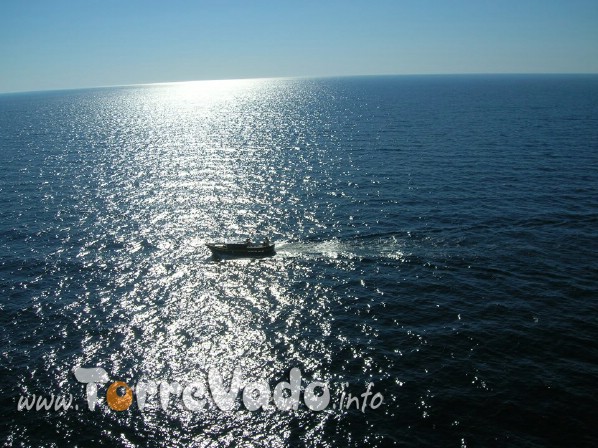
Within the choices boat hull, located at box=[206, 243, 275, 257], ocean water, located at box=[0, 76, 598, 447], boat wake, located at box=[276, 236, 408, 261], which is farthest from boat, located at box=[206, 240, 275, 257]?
boat wake, located at box=[276, 236, 408, 261]

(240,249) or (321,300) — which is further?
(240,249)

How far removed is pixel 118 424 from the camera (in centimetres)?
3616

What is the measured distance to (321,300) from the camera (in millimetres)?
54406

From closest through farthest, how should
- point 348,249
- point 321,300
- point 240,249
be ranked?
point 321,300 < point 240,249 < point 348,249

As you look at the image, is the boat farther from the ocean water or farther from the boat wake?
the boat wake

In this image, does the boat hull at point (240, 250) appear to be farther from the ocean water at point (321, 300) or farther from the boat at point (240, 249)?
the ocean water at point (321, 300)

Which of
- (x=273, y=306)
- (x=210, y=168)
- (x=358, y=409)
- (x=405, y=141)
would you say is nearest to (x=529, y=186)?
(x=405, y=141)

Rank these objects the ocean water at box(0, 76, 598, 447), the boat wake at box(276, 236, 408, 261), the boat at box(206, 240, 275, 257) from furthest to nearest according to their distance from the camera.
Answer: the boat wake at box(276, 236, 408, 261), the boat at box(206, 240, 275, 257), the ocean water at box(0, 76, 598, 447)

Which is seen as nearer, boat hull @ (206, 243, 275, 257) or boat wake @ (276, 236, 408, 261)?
boat hull @ (206, 243, 275, 257)

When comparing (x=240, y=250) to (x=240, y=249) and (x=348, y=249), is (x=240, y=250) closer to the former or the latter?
(x=240, y=249)

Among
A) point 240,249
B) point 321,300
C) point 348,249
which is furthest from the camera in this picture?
point 348,249

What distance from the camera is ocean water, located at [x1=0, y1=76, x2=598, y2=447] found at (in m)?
36.0

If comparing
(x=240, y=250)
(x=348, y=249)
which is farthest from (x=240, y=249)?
(x=348, y=249)

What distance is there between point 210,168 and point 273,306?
2974 inches
